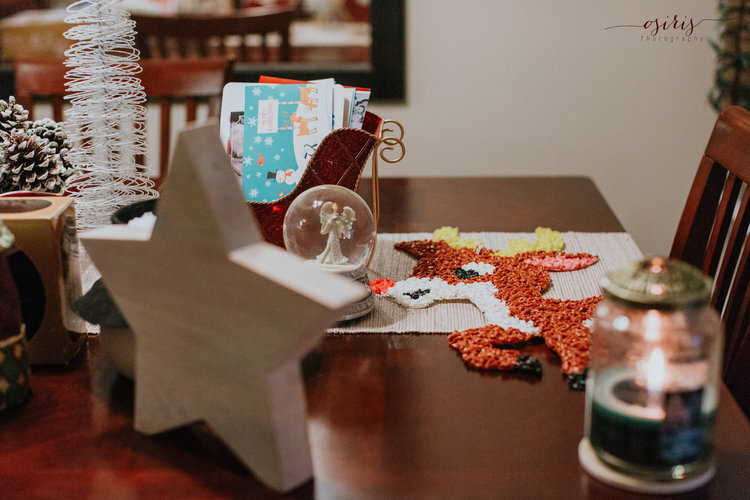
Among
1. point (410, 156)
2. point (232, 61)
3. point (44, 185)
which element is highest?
point (232, 61)

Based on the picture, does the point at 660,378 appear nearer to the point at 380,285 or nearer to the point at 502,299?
the point at 502,299

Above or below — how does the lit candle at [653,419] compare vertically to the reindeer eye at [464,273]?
above

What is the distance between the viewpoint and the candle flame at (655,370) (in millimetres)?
623

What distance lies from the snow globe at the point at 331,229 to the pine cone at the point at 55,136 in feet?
1.12

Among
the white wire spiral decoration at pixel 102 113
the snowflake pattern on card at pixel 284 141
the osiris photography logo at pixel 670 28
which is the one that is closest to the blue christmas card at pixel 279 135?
the snowflake pattern on card at pixel 284 141

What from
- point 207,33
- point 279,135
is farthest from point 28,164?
point 207,33

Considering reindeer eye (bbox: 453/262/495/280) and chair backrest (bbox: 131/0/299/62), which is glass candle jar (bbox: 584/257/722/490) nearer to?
reindeer eye (bbox: 453/262/495/280)

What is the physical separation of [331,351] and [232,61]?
1.11 metres

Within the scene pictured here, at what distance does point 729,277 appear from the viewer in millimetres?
1149

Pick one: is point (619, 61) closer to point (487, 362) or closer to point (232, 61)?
point (232, 61)

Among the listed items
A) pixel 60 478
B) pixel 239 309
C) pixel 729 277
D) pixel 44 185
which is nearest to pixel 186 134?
pixel 239 309

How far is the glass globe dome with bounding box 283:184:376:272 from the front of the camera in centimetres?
102

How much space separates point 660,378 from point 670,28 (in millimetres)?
1904

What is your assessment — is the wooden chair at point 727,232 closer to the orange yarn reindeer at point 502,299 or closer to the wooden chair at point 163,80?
the orange yarn reindeer at point 502,299
